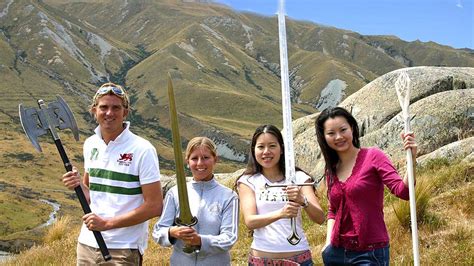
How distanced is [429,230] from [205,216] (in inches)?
158

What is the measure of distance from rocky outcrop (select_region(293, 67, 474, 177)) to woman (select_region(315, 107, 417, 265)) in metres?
7.30

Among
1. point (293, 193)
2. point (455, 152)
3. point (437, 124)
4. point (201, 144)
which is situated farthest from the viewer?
point (437, 124)

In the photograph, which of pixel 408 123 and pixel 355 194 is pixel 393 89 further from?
pixel 408 123

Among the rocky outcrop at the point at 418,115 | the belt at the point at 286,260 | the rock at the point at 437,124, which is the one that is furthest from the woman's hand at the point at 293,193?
the rock at the point at 437,124

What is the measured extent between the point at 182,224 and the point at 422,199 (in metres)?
4.88

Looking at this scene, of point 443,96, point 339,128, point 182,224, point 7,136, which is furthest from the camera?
point 7,136

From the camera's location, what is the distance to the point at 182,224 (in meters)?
3.23

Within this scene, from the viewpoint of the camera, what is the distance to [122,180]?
3.98 m

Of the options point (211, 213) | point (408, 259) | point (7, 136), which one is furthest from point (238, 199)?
point (7, 136)

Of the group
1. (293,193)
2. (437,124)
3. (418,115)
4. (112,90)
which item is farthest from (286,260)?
(418,115)

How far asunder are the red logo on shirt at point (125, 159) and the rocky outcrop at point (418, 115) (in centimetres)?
815

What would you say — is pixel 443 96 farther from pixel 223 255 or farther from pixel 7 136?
pixel 7 136

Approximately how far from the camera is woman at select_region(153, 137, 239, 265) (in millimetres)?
3906

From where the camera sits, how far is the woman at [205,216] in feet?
12.8
